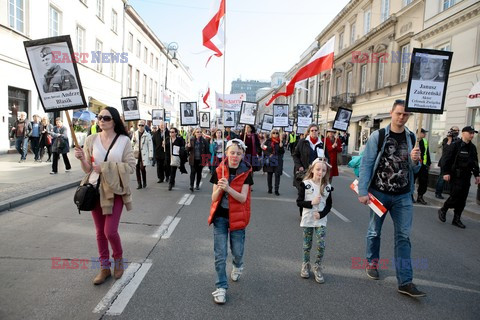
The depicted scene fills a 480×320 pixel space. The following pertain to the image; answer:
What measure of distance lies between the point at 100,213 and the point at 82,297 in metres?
0.85

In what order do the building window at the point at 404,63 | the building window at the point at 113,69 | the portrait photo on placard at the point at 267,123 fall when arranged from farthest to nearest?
1. the building window at the point at 113,69
2. the building window at the point at 404,63
3. the portrait photo on placard at the point at 267,123

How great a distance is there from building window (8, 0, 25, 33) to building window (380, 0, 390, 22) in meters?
24.8

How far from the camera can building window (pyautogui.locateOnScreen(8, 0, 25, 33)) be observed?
49.2 ft

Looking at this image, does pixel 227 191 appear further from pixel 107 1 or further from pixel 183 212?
pixel 107 1

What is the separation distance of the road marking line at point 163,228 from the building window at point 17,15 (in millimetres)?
13878

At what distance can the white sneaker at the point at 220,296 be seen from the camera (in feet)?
10.8

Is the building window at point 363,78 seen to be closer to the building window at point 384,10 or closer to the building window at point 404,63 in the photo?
the building window at point 384,10

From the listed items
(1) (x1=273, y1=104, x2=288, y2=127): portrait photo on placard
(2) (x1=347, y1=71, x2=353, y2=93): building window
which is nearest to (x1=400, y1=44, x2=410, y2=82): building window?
(2) (x1=347, y1=71, x2=353, y2=93): building window

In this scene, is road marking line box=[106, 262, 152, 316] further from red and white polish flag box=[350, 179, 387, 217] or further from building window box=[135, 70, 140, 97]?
building window box=[135, 70, 140, 97]

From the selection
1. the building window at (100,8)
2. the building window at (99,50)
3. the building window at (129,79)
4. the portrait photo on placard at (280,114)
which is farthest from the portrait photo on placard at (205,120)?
the building window at (129,79)

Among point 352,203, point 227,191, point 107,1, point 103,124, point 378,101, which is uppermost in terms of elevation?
point 107,1

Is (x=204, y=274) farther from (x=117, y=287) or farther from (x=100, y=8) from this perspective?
(x=100, y=8)

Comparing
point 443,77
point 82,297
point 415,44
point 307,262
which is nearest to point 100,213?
point 82,297

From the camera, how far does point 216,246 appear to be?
3479 mm
